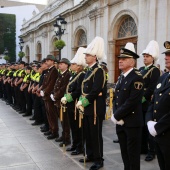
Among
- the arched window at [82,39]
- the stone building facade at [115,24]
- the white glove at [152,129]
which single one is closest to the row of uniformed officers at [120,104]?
the white glove at [152,129]

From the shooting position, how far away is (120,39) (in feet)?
46.1

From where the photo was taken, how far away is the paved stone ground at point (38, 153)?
16.1 ft

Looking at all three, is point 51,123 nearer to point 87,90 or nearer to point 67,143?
point 67,143

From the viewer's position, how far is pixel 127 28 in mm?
13617

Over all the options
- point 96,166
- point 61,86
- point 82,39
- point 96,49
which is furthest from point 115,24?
point 96,166

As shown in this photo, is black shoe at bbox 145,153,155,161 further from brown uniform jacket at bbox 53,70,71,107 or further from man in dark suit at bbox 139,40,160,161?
brown uniform jacket at bbox 53,70,71,107

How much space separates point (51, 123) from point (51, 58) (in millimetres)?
1648

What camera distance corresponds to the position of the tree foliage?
144 ft

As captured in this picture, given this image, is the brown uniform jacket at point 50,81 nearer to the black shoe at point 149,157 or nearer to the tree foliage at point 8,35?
the black shoe at point 149,157

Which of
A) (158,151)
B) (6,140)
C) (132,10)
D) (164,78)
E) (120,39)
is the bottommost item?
(6,140)

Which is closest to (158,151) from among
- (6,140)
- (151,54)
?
(151,54)

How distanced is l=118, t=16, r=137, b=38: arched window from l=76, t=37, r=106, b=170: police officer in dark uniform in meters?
8.67

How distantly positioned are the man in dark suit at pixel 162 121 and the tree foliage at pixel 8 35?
139 feet

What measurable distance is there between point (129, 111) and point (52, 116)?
3.44 meters
